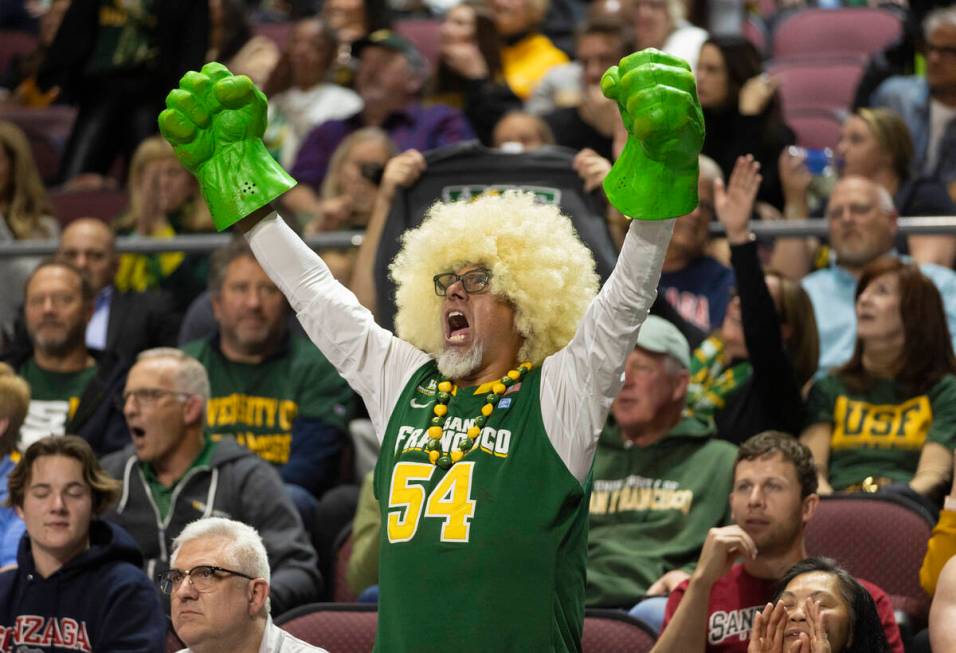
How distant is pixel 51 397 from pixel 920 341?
2.94 metres

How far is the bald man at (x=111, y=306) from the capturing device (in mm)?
6488

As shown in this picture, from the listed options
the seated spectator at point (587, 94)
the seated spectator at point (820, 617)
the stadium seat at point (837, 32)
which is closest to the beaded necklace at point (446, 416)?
the seated spectator at point (820, 617)

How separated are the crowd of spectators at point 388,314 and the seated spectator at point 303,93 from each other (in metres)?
0.02

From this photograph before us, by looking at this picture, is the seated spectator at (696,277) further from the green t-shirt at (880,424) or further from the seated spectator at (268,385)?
the seated spectator at (268,385)

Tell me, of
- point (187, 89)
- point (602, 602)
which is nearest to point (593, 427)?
point (187, 89)

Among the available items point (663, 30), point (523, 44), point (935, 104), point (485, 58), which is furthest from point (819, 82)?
point (485, 58)

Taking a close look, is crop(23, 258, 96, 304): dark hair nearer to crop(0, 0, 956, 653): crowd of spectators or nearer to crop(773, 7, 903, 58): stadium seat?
crop(0, 0, 956, 653): crowd of spectators

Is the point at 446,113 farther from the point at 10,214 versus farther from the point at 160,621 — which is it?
the point at 160,621

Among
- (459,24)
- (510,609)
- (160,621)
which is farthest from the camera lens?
(459,24)

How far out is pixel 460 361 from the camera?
3502 millimetres

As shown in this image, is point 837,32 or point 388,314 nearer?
point 388,314

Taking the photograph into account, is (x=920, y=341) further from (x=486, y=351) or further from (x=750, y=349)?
(x=486, y=351)

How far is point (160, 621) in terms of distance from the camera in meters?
4.47

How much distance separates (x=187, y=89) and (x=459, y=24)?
4878 millimetres
